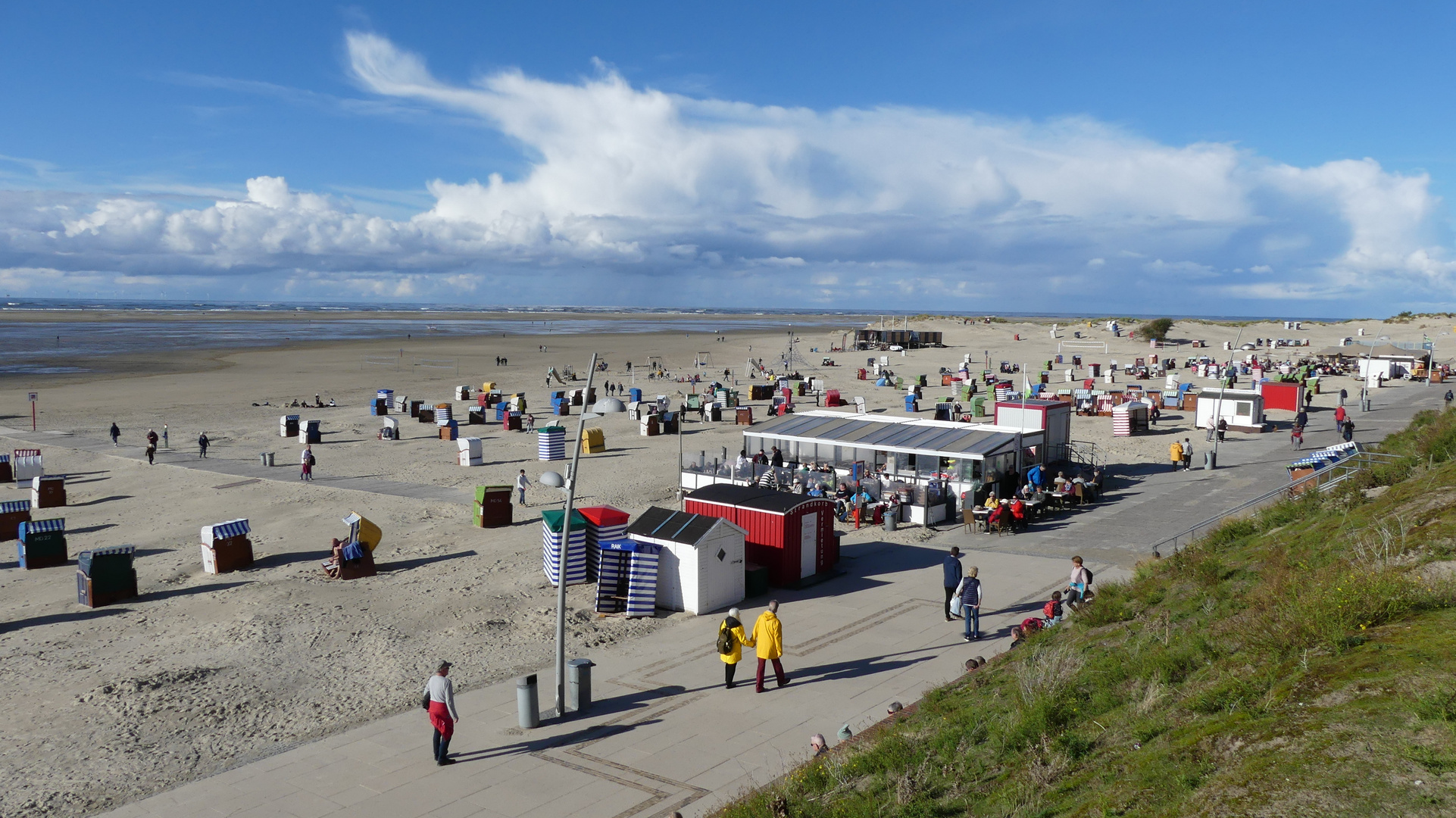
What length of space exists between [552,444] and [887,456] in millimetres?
14295

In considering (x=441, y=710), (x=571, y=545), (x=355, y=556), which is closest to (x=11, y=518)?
(x=355, y=556)

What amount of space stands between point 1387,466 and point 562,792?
17912 millimetres

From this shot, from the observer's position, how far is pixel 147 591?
18.6 metres

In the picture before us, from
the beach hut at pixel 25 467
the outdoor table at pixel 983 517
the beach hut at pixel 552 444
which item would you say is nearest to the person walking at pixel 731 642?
the outdoor table at pixel 983 517

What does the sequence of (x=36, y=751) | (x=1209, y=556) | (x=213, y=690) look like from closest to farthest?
1. (x=36, y=751)
2. (x=213, y=690)
3. (x=1209, y=556)

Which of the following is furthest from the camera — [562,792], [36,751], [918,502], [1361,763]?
[918,502]

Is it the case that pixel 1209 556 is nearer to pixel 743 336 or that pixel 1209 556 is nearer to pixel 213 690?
pixel 213 690

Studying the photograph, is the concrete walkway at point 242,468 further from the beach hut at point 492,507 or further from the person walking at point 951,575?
the person walking at point 951,575

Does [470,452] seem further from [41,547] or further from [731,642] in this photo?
[731,642]

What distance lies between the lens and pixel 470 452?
109 feet

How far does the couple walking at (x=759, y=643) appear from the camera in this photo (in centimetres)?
1267

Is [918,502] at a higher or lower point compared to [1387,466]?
lower

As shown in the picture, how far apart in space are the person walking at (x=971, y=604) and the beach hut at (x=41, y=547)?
20274 millimetres

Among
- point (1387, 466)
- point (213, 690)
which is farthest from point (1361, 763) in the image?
point (1387, 466)
